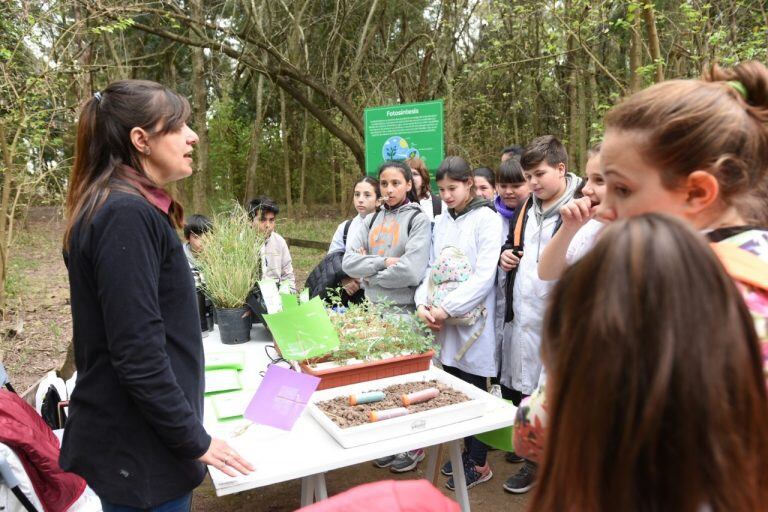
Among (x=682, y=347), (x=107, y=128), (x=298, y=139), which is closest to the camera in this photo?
(x=682, y=347)

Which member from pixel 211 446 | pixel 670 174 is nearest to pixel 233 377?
pixel 211 446

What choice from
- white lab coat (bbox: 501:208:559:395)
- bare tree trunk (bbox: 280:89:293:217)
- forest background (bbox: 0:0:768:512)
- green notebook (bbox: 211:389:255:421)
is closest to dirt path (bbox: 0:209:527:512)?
forest background (bbox: 0:0:768:512)

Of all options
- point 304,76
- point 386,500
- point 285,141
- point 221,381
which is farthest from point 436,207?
point 285,141

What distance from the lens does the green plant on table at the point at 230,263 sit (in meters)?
2.76

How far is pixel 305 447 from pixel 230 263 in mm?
1405

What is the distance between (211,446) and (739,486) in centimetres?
118

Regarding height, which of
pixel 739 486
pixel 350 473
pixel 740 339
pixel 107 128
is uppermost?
pixel 107 128

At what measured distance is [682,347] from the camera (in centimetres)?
53

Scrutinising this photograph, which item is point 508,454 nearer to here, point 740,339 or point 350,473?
point 350,473

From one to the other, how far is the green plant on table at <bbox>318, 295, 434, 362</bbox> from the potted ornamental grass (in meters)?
0.68

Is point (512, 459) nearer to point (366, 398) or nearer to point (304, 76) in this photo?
point (366, 398)

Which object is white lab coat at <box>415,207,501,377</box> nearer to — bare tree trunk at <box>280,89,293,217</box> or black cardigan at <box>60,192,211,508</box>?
black cardigan at <box>60,192,211,508</box>

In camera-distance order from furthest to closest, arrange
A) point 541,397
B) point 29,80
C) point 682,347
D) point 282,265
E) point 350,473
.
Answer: point 29,80 < point 282,265 < point 350,473 < point 541,397 < point 682,347

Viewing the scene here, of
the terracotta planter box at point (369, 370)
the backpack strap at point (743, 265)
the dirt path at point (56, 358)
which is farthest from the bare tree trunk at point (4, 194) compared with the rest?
the backpack strap at point (743, 265)
